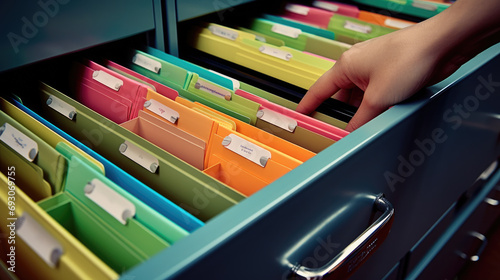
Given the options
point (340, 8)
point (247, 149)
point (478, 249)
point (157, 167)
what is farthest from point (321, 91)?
point (478, 249)

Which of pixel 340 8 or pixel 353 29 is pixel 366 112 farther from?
pixel 340 8

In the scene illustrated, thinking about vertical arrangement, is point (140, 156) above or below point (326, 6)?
below

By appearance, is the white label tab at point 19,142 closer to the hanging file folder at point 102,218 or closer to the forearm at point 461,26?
the hanging file folder at point 102,218

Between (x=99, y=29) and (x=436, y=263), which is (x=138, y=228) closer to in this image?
(x=99, y=29)

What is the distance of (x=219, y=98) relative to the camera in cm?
66

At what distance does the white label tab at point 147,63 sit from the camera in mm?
718

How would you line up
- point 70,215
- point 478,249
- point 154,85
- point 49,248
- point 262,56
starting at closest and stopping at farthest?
1. point 49,248
2. point 70,215
3. point 154,85
4. point 262,56
5. point 478,249

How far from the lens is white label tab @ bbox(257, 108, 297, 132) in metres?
0.59

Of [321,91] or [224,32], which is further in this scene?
[224,32]

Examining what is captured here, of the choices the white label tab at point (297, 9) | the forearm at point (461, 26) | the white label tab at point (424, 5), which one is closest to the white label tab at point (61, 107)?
the forearm at point (461, 26)

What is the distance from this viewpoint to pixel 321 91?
650 mm

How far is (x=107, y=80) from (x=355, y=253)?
0.49 meters

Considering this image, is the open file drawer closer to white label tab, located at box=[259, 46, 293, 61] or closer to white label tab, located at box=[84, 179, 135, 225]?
white label tab, located at box=[84, 179, 135, 225]

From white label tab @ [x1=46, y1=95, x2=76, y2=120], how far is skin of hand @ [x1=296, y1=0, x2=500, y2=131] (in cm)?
44
